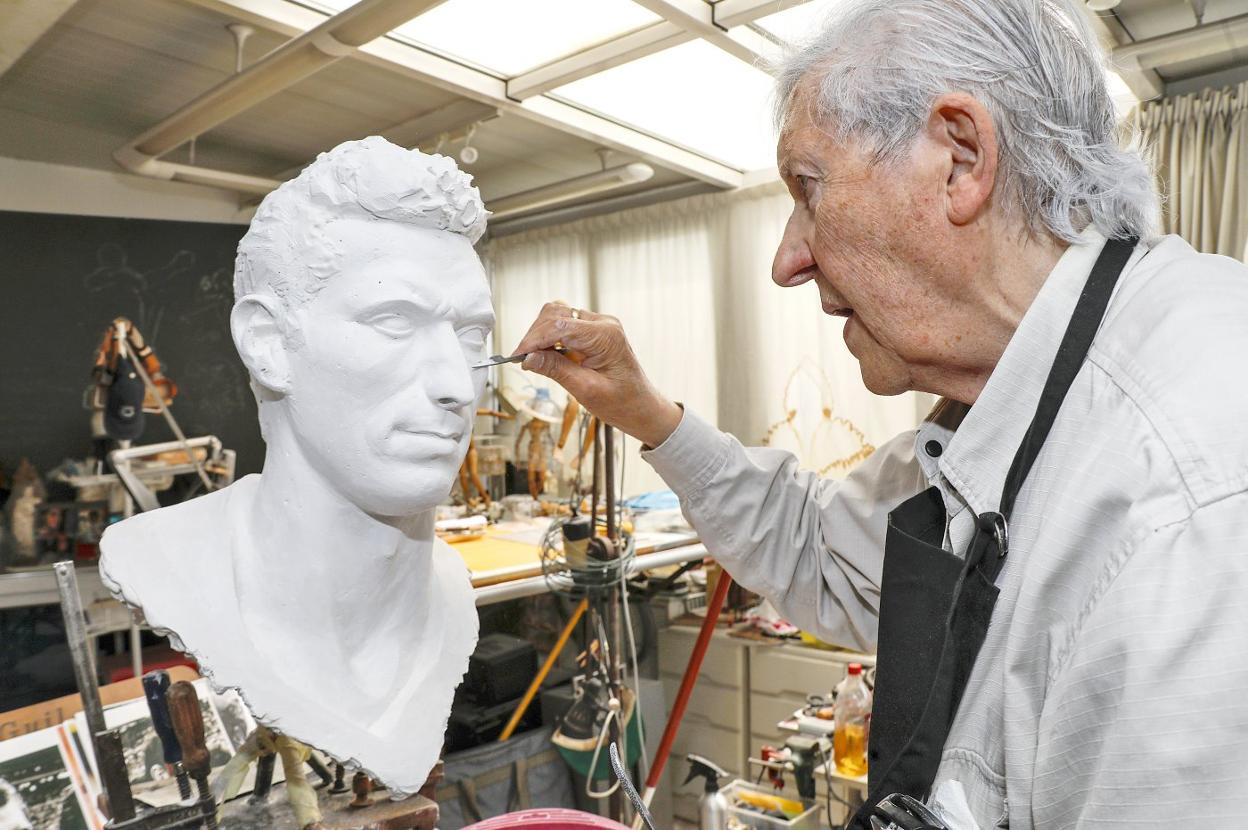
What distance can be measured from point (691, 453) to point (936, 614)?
577mm

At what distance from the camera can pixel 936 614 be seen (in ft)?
3.09

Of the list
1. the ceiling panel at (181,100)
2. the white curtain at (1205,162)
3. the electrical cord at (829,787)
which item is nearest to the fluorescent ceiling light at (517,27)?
the ceiling panel at (181,100)

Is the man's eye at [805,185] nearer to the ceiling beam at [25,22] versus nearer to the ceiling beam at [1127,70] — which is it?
the ceiling beam at [1127,70]

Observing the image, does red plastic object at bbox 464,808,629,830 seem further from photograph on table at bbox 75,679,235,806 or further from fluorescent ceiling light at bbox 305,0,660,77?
fluorescent ceiling light at bbox 305,0,660,77

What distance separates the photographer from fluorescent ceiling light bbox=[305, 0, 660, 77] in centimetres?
240

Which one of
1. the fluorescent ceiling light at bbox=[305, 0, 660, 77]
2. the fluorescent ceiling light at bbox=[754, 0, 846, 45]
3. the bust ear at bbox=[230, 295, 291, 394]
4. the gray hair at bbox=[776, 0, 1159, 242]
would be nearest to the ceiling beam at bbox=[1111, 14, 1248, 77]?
the fluorescent ceiling light at bbox=[754, 0, 846, 45]

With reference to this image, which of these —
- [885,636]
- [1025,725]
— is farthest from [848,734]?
[1025,725]

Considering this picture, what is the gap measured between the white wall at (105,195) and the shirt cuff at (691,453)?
319 cm

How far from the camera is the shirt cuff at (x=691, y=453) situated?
1436mm

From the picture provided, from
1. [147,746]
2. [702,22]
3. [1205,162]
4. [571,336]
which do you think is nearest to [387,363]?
[571,336]

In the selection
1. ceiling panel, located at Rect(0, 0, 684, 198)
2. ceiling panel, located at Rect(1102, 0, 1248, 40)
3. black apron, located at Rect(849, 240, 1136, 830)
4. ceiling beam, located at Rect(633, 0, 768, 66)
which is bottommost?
black apron, located at Rect(849, 240, 1136, 830)

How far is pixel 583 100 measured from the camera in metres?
3.16

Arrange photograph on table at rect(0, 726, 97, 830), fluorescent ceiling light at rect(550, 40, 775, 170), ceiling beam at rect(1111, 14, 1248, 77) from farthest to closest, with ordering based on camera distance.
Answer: fluorescent ceiling light at rect(550, 40, 775, 170) → ceiling beam at rect(1111, 14, 1248, 77) → photograph on table at rect(0, 726, 97, 830)

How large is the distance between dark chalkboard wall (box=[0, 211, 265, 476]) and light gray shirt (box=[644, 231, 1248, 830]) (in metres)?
3.44
